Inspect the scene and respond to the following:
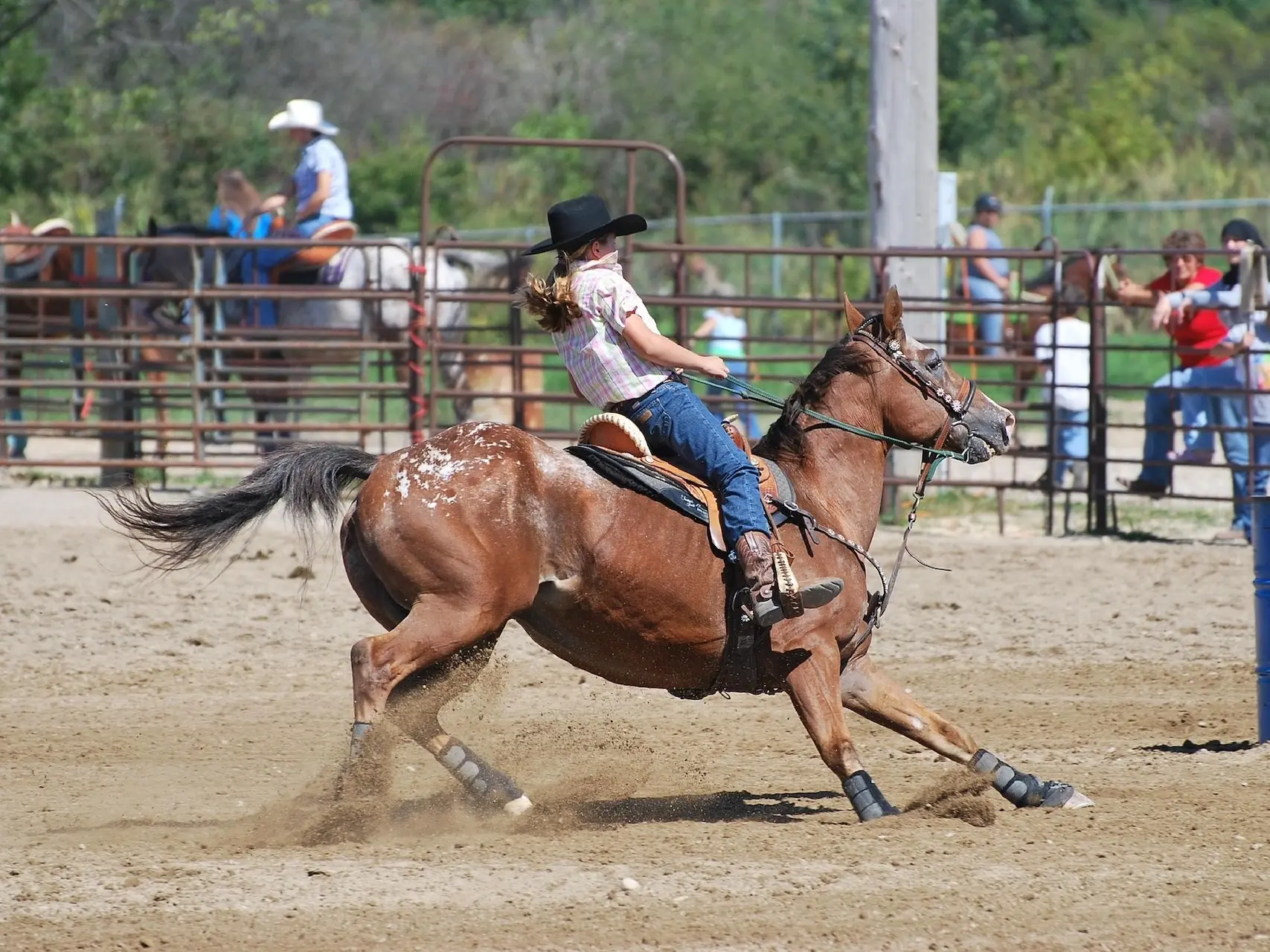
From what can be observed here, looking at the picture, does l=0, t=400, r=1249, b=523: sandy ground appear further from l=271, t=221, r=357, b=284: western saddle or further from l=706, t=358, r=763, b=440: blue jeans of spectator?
l=271, t=221, r=357, b=284: western saddle

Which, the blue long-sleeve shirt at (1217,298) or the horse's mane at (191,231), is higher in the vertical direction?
the horse's mane at (191,231)

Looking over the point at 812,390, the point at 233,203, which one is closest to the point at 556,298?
the point at 812,390

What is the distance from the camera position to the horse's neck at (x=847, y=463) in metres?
6.14

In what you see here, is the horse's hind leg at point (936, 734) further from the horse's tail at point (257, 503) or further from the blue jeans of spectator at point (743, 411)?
the blue jeans of spectator at point (743, 411)

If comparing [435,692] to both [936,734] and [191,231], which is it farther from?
[191,231]

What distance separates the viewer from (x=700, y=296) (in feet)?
40.0

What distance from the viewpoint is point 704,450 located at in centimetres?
580

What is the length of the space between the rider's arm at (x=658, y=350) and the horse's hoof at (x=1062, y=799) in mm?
1823

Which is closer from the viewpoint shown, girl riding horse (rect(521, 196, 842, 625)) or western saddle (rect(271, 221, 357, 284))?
girl riding horse (rect(521, 196, 842, 625))

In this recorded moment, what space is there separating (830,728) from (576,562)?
3.30ft

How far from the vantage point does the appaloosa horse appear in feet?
18.4

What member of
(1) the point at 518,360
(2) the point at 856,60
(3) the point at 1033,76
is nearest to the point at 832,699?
(1) the point at 518,360

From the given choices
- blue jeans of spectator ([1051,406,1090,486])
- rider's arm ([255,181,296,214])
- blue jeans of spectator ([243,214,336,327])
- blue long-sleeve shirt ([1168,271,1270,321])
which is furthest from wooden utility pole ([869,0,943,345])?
rider's arm ([255,181,296,214])

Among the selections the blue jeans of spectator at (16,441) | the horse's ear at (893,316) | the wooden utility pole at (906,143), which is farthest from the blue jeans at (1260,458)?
the blue jeans of spectator at (16,441)
